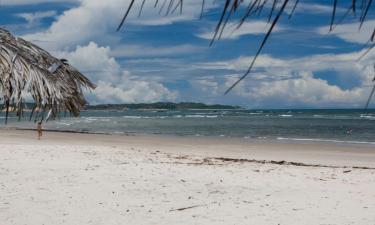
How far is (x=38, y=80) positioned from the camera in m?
4.36

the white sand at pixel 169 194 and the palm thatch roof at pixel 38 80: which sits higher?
the palm thatch roof at pixel 38 80

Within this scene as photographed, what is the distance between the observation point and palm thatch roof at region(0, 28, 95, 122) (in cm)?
421

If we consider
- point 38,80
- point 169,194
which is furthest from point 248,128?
point 38,80

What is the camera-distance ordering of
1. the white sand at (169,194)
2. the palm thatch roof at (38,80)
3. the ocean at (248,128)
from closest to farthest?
the palm thatch roof at (38,80)
the white sand at (169,194)
the ocean at (248,128)

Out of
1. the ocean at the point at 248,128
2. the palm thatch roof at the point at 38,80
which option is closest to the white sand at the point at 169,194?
the ocean at the point at 248,128

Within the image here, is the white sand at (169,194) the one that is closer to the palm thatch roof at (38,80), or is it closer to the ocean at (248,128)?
the ocean at (248,128)

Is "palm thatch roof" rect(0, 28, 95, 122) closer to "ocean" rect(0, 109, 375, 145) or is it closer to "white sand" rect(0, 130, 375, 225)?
"white sand" rect(0, 130, 375, 225)

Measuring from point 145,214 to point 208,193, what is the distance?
2143 millimetres

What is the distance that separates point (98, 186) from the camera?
1084 cm

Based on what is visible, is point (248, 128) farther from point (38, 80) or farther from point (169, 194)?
point (38, 80)

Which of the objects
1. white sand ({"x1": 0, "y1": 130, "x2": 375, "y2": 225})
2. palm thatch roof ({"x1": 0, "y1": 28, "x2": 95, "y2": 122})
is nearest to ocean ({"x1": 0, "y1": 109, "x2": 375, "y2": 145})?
white sand ({"x1": 0, "y1": 130, "x2": 375, "y2": 225})

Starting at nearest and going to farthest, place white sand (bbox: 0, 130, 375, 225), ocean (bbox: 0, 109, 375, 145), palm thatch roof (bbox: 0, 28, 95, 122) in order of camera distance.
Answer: palm thatch roof (bbox: 0, 28, 95, 122) < white sand (bbox: 0, 130, 375, 225) < ocean (bbox: 0, 109, 375, 145)

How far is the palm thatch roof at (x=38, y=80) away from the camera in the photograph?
4207 millimetres

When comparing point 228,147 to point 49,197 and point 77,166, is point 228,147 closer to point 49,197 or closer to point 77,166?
point 77,166
